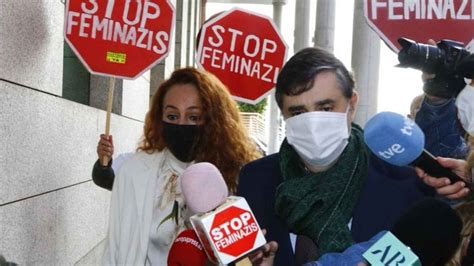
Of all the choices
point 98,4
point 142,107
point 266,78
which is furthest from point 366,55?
point 98,4

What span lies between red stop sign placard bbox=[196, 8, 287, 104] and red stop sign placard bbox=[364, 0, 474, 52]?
2.68 ft

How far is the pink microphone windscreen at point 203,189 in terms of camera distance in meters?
1.53

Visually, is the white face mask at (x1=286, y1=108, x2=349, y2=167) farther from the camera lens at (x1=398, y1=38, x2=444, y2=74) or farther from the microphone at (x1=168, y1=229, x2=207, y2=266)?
the microphone at (x1=168, y1=229, x2=207, y2=266)

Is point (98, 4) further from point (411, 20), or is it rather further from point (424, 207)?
point (424, 207)

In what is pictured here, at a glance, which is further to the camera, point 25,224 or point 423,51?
point 25,224

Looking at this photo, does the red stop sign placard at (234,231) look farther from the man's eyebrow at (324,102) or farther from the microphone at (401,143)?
the man's eyebrow at (324,102)

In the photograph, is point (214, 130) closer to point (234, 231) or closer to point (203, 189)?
point (203, 189)

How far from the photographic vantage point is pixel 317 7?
11.1 meters

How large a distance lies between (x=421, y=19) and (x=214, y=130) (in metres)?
1.16

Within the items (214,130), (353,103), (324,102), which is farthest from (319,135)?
(214,130)

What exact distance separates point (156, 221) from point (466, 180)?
4.65 feet

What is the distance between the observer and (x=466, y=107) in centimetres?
188

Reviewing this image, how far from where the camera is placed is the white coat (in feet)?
8.41

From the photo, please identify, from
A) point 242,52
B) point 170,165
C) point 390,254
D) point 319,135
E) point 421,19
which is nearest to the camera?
point 390,254
